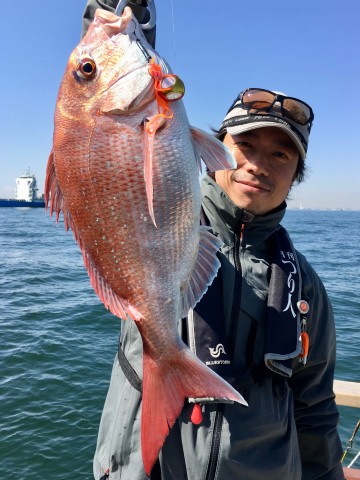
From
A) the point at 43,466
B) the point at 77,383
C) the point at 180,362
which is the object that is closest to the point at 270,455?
the point at 180,362

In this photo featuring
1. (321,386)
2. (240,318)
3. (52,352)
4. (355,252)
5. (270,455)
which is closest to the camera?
(270,455)

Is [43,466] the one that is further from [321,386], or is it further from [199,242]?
[199,242]

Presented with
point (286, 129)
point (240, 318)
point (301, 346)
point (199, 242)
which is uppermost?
point (286, 129)

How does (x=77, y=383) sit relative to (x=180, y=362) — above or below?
below

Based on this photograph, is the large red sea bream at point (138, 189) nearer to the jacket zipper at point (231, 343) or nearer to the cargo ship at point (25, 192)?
the jacket zipper at point (231, 343)

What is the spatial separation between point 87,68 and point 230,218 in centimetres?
120

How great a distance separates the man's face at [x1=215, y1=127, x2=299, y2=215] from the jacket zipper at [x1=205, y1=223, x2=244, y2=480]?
18 centimetres

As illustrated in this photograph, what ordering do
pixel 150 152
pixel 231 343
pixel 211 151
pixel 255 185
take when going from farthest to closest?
1. pixel 255 185
2. pixel 231 343
3. pixel 211 151
4. pixel 150 152

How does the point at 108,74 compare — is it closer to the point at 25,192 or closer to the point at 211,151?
the point at 211,151

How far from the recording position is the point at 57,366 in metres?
7.77

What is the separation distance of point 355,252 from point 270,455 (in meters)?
26.6

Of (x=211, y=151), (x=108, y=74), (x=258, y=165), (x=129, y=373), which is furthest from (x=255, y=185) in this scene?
(x=129, y=373)

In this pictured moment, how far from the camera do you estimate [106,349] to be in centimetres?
873

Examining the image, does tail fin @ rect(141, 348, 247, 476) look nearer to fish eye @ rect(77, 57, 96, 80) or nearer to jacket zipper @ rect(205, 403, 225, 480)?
jacket zipper @ rect(205, 403, 225, 480)
